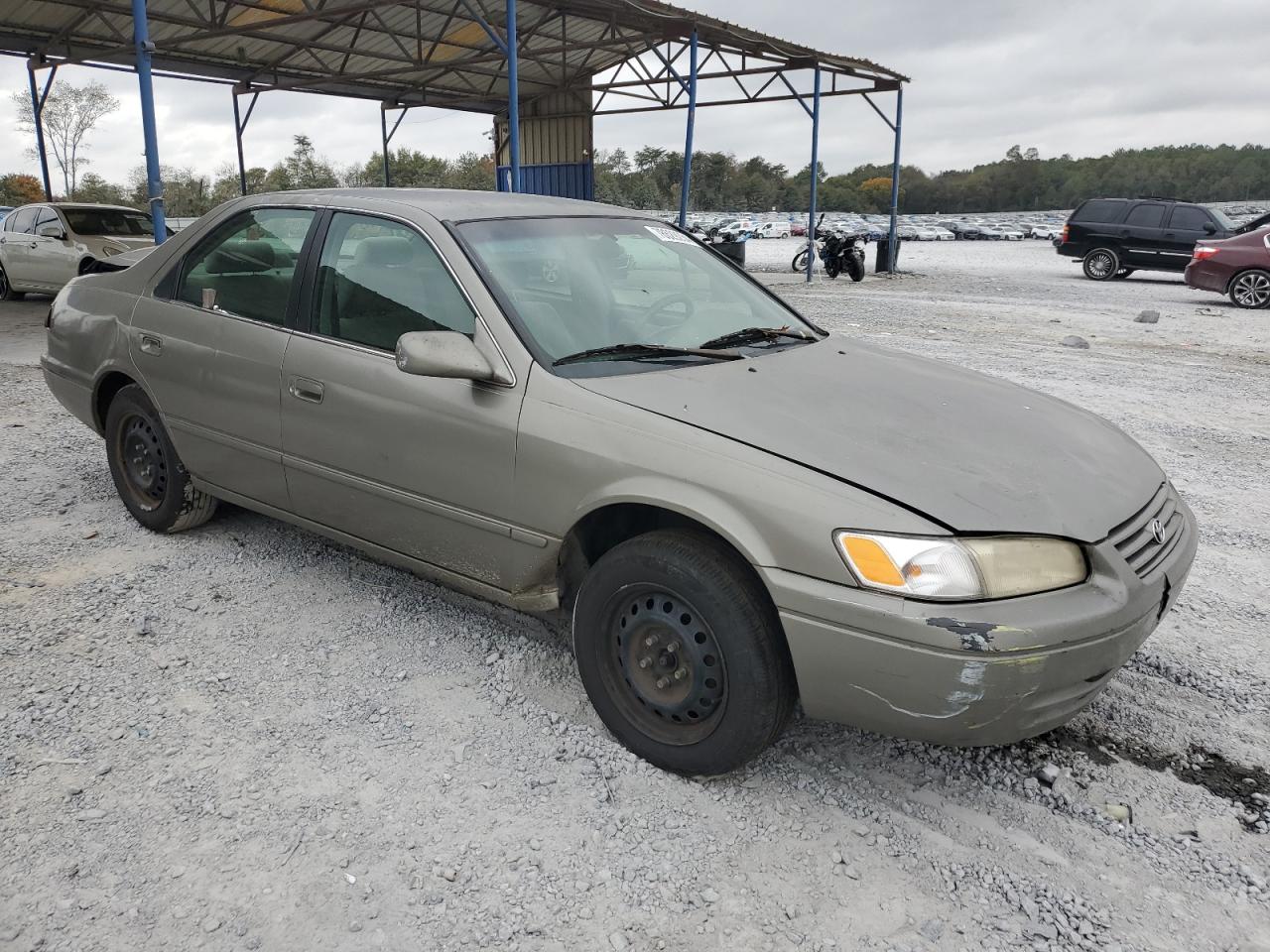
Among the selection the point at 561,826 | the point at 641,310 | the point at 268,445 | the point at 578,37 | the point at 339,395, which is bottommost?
the point at 561,826

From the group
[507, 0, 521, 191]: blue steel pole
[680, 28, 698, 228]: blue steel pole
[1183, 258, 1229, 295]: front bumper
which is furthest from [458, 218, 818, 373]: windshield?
[1183, 258, 1229, 295]: front bumper

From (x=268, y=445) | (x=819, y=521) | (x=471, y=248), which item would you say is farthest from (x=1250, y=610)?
(x=268, y=445)

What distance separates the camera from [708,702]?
2.44 metres

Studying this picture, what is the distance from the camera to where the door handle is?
322 cm

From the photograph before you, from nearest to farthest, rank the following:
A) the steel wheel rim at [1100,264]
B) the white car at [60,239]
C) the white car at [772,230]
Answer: the white car at [60,239]
the steel wheel rim at [1100,264]
the white car at [772,230]

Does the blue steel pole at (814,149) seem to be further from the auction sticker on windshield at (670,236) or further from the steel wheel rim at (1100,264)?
the auction sticker on windshield at (670,236)

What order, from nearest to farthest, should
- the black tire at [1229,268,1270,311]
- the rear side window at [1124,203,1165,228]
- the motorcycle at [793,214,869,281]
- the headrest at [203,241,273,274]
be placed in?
the headrest at [203,241,273,274]
the black tire at [1229,268,1270,311]
the rear side window at [1124,203,1165,228]
the motorcycle at [793,214,869,281]

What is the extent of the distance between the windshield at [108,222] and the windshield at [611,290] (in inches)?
440

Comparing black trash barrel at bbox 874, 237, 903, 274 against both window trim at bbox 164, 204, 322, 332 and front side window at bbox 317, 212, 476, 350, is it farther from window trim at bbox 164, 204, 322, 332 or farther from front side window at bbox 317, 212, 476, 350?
front side window at bbox 317, 212, 476, 350

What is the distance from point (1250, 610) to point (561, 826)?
9.42 ft

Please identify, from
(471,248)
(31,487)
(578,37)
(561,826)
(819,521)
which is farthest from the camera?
(578,37)

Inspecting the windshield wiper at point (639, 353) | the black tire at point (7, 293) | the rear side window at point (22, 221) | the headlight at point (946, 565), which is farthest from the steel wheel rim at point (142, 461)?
the black tire at point (7, 293)

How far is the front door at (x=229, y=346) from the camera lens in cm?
345

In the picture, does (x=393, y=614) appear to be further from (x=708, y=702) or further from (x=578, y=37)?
(x=578, y=37)
